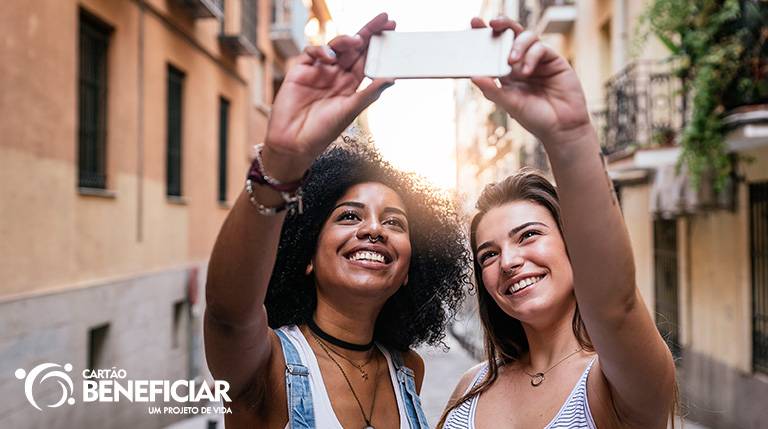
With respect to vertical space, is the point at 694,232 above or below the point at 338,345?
above

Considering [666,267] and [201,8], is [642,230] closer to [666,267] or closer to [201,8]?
[666,267]

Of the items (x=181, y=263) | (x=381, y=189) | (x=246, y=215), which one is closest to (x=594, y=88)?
(x=181, y=263)

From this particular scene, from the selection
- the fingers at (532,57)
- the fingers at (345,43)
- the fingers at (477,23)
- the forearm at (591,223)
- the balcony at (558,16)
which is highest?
the balcony at (558,16)

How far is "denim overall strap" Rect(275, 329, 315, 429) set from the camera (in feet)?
7.52

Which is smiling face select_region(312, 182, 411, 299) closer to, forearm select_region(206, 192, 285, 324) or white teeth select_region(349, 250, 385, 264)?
white teeth select_region(349, 250, 385, 264)

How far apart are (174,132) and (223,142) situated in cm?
331

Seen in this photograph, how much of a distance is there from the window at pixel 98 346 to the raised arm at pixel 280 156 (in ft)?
23.4

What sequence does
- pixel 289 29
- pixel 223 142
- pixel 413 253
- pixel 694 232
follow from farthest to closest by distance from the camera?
pixel 289 29
pixel 223 142
pixel 694 232
pixel 413 253

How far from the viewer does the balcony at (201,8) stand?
11.3 meters

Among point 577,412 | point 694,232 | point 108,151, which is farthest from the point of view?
point 694,232

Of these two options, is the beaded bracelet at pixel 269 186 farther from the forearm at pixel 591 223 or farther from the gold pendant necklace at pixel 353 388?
the gold pendant necklace at pixel 353 388

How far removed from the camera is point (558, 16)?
16.6m

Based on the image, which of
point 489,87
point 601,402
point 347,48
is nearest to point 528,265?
point 601,402

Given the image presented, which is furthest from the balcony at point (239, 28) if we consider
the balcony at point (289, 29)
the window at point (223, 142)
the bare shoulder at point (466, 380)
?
the bare shoulder at point (466, 380)
